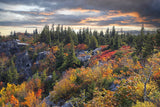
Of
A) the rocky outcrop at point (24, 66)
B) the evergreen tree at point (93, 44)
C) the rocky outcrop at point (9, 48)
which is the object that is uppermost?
the evergreen tree at point (93, 44)

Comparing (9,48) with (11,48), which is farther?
(9,48)

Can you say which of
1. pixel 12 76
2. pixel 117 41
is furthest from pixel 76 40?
pixel 12 76

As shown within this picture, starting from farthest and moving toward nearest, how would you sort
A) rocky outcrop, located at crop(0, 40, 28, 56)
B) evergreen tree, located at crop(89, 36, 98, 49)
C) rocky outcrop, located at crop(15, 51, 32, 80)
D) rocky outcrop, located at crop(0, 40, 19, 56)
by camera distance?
1. rocky outcrop, located at crop(0, 40, 19, 56)
2. rocky outcrop, located at crop(0, 40, 28, 56)
3. evergreen tree, located at crop(89, 36, 98, 49)
4. rocky outcrop, located at crop(15, 51, 32, 80)

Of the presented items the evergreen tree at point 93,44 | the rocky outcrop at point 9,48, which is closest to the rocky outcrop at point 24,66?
the rocky outcrop at point 9,48

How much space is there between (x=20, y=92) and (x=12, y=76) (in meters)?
22.8

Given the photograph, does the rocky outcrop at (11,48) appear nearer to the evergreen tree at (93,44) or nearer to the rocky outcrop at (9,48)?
the rocky outcrop at (9,48)

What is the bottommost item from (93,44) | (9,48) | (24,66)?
(24,66)

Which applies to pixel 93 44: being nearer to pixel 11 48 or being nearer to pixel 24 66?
pixel 24 66

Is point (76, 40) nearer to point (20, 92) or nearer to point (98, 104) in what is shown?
point (20, 92)

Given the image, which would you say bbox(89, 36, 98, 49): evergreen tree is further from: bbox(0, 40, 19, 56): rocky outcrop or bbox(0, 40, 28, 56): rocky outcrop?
bbox(0, 40, 19, 56): rocky outcrop

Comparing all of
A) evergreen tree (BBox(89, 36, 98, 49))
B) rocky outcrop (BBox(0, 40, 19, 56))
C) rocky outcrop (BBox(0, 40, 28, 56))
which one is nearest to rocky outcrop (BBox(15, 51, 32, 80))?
rocky outcrop (BBox(0, 40, 28, 56))

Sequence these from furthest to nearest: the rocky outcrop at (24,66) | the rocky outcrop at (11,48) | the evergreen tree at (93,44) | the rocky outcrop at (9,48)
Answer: the rocky outcrop at (9,48), the rocky outcrop at (11,48), the evergreen tree at (93,44), the rocky outcrop at (24,66)

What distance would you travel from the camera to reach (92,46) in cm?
6650

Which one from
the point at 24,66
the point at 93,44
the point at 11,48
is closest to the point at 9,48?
the point at 11,48
